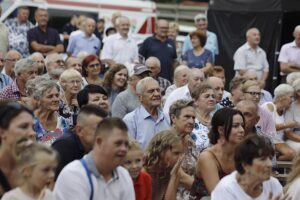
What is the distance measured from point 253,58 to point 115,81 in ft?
18.0

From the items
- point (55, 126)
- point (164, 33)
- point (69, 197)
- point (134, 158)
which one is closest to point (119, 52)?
point (164, 33)

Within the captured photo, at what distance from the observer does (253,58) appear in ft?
61.9

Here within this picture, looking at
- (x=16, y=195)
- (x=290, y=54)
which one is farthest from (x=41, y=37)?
(x=16, y=195)

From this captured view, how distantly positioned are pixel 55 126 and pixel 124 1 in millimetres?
18897

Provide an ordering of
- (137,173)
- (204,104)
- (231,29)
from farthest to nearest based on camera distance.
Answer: (231,29) < (204,104) < (137,173)

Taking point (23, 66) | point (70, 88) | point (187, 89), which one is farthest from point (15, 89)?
point (187, 89)

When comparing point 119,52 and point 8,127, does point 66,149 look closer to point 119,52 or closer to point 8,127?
point 8,127

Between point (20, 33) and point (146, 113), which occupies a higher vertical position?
Answer: point (20, 33)

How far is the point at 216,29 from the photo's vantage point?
21.7 meters

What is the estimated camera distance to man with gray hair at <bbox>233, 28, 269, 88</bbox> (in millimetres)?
18828


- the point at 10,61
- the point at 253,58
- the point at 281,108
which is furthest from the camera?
the point at 253,58

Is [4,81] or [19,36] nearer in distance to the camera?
[4,81]

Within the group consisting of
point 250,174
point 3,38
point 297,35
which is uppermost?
point 3,38

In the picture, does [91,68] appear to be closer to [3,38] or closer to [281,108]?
[281,108]
